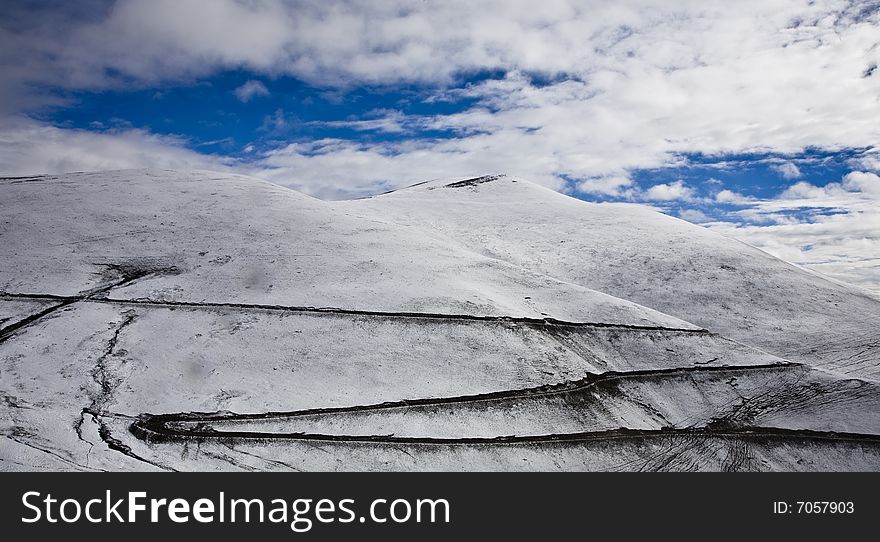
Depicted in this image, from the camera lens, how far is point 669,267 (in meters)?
8.27

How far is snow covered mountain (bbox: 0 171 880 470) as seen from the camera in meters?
4.44

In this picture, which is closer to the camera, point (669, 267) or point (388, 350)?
point (388, 350)

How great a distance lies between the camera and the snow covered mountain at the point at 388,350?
14.6ft

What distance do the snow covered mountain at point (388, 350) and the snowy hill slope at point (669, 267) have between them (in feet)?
0.16

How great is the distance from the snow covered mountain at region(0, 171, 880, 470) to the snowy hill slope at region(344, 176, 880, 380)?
0.05 meters

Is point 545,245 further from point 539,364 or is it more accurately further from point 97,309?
point 97,309

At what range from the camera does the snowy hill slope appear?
21.5 ft

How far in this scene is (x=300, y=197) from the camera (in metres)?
9.63

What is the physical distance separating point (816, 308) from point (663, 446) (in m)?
3.79

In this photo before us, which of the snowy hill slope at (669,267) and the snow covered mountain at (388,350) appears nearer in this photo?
the snow covered mountain at (388,350)

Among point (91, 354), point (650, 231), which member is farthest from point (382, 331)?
point (650, 231)

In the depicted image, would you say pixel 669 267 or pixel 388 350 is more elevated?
pixel 669 267

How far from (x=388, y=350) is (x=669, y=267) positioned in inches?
190

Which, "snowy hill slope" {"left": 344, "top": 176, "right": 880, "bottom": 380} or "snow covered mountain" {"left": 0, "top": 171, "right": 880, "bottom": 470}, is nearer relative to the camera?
"snow covered mountain" {"left": 0, "top": 171, "right": 880, "bottom": 470}
